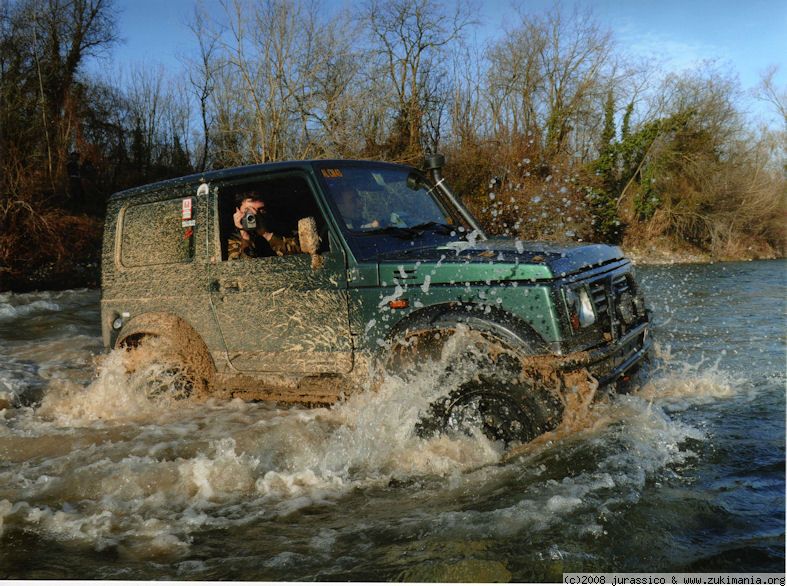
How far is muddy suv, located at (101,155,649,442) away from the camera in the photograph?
3.29 m

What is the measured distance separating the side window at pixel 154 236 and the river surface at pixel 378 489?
2.74 ft

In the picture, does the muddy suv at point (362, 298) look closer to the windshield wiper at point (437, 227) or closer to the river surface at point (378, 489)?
the windshield wiper at point (437, 227)

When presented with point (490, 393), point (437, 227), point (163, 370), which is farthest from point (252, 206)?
point (490, 393)

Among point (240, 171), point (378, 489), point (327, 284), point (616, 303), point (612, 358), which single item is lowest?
point (378, 489)

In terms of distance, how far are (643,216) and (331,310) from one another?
22.7 metres

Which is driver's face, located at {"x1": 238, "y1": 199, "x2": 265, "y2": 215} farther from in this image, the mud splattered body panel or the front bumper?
the front bumper

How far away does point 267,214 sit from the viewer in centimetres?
431

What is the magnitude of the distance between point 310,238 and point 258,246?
2.26 feet

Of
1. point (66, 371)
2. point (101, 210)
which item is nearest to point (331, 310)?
point (66, 371)

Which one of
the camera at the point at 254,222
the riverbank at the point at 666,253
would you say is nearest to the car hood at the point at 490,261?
the camera at the point at 254,222

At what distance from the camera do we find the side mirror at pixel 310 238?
148 inches

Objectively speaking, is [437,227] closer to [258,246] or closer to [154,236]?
[258,246]

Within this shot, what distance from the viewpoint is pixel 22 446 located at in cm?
432

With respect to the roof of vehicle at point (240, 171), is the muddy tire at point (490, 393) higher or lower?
lower
